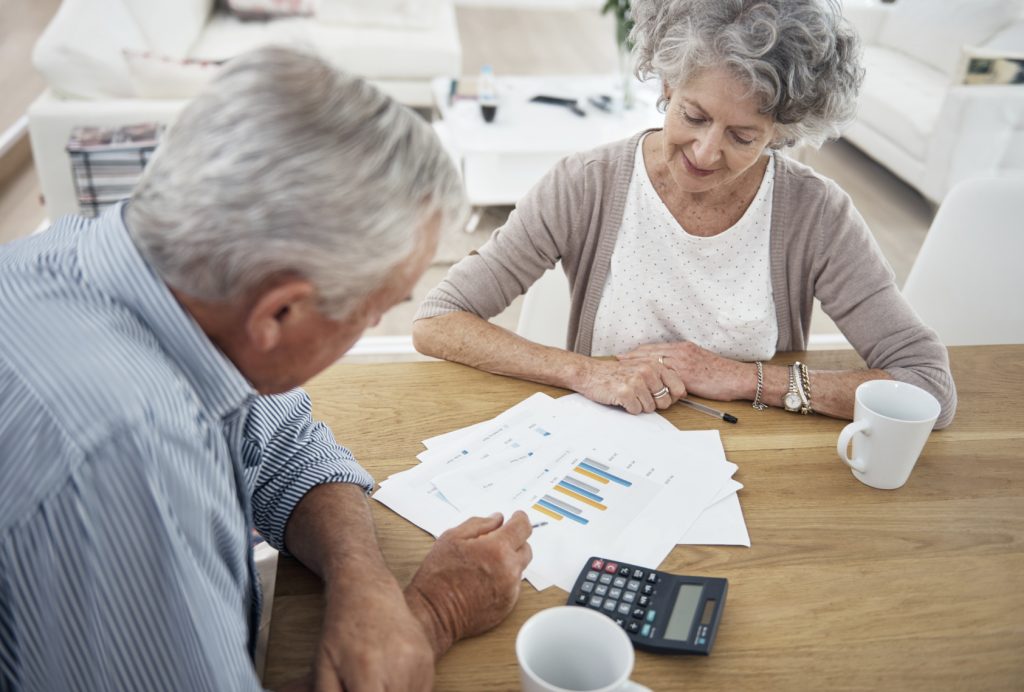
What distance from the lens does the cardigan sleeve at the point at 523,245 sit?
1479 millimetres

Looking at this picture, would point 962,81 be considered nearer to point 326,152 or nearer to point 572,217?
point 572,217

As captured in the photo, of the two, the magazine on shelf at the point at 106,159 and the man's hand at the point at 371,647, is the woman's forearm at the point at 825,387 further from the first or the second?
the magazine on shelf at the point at 106,159

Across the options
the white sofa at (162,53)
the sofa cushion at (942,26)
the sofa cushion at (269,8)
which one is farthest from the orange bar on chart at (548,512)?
the sofa cushion at (269,8)

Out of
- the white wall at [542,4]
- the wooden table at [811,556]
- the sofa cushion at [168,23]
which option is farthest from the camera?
the white wall at [542,4]

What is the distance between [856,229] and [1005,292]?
1.82ft

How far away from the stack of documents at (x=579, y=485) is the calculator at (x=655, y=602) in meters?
0.04

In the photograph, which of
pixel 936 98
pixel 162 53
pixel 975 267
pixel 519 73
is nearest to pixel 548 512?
pixel 975 267

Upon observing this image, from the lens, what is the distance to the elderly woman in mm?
1295

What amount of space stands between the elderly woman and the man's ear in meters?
0.63

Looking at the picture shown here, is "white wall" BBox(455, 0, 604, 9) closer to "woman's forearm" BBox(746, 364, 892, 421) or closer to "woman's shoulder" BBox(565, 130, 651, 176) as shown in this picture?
"woman's shoulder" BBox(565, 130, 651, 176)

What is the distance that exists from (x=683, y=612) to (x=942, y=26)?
4737 mm

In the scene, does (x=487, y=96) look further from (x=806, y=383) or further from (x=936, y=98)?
(x=806, y=383)

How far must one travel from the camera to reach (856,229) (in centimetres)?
146

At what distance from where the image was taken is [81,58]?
3.13 meters
